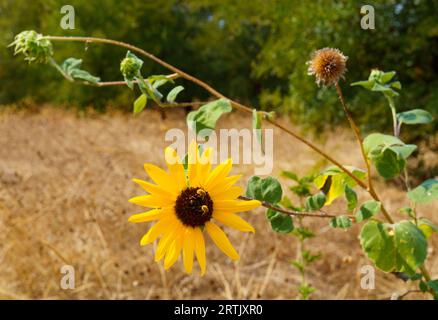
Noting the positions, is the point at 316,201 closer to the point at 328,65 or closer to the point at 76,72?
the point at 328,65

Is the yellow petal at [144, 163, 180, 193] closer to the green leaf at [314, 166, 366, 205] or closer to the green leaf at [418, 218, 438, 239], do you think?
the green leaf at [314, 166, 366, 205]

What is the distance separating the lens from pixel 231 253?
0.83 m

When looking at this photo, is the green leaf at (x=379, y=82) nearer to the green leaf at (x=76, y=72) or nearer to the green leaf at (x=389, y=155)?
the green leaf at (x=389, y=155)

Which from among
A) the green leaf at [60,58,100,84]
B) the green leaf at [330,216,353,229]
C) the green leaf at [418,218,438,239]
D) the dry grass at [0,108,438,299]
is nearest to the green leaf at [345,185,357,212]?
the green leaf at [330,216,353,229]

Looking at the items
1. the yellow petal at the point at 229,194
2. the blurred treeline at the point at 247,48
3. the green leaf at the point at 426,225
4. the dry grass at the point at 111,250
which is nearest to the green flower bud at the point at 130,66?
the yellow petal at the point at 229,194

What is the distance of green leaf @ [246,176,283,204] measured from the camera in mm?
958

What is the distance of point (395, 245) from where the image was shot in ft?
3.08

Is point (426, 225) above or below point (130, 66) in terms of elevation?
below

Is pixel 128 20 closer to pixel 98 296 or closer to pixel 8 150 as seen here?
pixel 8 150

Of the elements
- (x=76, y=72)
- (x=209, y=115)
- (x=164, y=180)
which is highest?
(x=76, y=72)

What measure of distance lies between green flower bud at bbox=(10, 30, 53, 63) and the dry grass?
3.21 ft

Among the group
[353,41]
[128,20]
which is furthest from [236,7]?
[128,20]

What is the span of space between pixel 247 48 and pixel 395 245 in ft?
36.3

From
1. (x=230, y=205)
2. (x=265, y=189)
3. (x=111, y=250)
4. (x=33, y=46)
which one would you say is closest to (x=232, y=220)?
(x=230, y=205)
